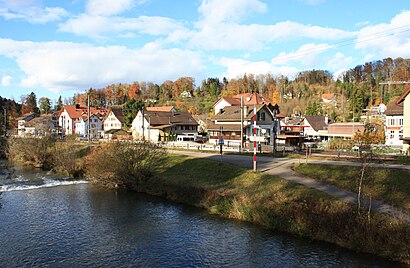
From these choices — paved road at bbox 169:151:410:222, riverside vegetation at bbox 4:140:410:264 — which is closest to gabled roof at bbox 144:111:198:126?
riverside vegetation at bbox 4:140:410:264

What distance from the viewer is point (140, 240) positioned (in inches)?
723

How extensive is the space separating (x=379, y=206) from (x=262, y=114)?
39.6m

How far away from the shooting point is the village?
46281mm

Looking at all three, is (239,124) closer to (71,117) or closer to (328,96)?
(71,117)

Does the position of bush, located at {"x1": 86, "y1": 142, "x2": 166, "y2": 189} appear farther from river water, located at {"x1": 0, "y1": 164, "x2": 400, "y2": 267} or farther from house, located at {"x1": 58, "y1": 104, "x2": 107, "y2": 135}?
house, located at {"x1": 58, "y1": 104, "x2": 107, "y2": 135}

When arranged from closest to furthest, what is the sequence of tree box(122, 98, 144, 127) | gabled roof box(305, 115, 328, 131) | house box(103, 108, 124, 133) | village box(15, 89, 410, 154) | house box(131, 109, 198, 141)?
1. village box(15, 89, 410, 154)
2. house box(131, 109, 198, 141)
3. gabled roof box(305, 115, 328, 131)
4. tree box(122, 98, 144, 127)
5. house box(103, 108, 124, 133)

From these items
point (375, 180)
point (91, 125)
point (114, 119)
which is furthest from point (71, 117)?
point (375, 180)

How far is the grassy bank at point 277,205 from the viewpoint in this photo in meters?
15.7

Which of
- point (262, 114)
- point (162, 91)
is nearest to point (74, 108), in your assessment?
point (162, 91)

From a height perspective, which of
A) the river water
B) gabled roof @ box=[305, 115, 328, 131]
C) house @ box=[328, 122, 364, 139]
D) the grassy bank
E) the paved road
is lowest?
the river water

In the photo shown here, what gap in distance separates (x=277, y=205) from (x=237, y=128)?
3440cm

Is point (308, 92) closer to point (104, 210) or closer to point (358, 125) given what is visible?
point (358, 125)

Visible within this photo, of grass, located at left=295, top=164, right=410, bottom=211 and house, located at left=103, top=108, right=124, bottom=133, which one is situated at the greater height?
house, located at left=103, top=108, right=124, bottom=133

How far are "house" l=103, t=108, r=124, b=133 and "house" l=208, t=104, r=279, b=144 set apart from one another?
38330 mm
